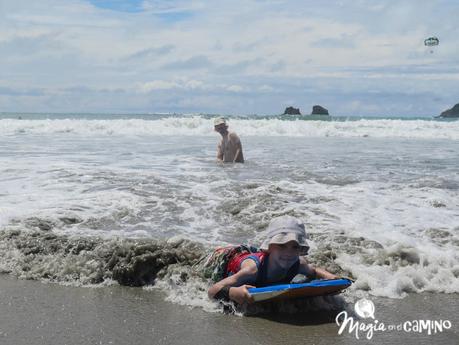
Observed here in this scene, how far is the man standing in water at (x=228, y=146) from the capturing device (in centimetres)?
1177

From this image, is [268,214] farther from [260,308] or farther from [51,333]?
[51,333]

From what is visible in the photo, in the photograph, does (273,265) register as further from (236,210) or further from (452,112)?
(452,112)

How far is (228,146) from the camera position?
12.0 metres

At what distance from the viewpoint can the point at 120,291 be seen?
4453 mm

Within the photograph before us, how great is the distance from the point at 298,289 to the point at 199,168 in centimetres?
740

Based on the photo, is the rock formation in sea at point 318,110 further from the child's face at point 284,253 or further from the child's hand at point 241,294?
the child's hand at point 241,294

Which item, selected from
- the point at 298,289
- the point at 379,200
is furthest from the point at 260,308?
the point at 379,200

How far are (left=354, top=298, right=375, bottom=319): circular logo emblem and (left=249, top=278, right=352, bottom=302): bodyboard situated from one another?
0.26m

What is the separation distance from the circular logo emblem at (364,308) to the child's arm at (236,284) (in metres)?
0.80

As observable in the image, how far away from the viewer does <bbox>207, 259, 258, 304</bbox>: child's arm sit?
155 inches

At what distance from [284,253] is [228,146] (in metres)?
8.02

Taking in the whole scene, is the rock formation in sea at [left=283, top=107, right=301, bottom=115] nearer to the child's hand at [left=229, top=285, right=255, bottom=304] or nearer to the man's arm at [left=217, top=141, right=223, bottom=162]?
the man's arm at [left=217, top=141, right=223, bottom=162]

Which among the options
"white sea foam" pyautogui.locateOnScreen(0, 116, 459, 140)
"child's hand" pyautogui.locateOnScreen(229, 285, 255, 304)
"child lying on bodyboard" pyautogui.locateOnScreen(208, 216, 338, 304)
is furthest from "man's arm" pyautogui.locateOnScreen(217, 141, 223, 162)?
"white sea foam" pyautogui.locateOnScreen(0, 116, 459, 140)

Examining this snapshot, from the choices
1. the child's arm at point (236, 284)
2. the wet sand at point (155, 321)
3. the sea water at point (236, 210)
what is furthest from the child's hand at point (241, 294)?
the sea water at point (236, 210)
